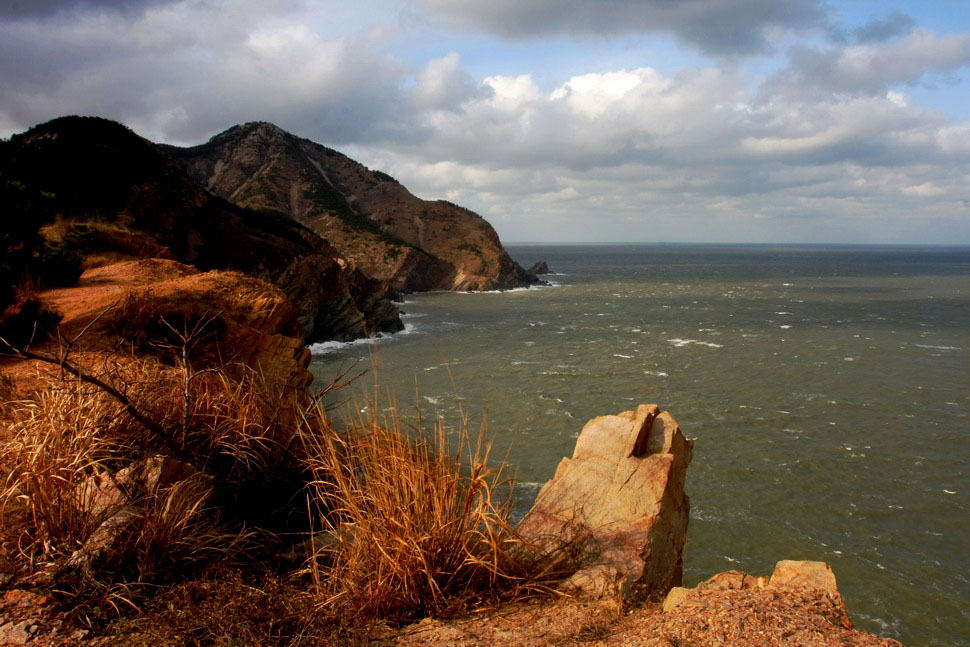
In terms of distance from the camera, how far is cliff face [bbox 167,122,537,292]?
65.8 metres

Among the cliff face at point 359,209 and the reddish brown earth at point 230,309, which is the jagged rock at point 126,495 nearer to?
the reddish brown earth at point 230,309

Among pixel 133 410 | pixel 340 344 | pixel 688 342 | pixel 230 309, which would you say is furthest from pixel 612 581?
pixel 340 344

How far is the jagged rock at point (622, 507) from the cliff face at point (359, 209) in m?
56.3

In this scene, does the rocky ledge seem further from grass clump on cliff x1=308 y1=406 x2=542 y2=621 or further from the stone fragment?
grass clump on cliff x1=308 y1=406 x2=542 y2=621

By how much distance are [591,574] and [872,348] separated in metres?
30.0

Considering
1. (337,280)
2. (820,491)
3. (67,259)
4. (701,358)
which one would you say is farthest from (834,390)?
(337,280)

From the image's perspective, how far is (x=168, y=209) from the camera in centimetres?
2953

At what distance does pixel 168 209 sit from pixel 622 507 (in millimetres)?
31063

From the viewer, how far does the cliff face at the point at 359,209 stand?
65.8 meters

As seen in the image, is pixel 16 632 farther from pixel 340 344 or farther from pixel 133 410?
pixel 340 344

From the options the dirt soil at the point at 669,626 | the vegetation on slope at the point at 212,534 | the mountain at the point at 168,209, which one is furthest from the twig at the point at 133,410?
the mountain at the point at 168,209

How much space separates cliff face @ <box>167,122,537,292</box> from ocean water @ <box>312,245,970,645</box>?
25.7m

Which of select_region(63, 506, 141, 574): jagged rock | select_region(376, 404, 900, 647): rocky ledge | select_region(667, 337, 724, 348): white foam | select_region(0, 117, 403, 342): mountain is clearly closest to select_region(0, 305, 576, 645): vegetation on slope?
select_region(63, 506, 141, 574): jagged rock

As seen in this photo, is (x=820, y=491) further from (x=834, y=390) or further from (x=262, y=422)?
(x=262, y=422)
